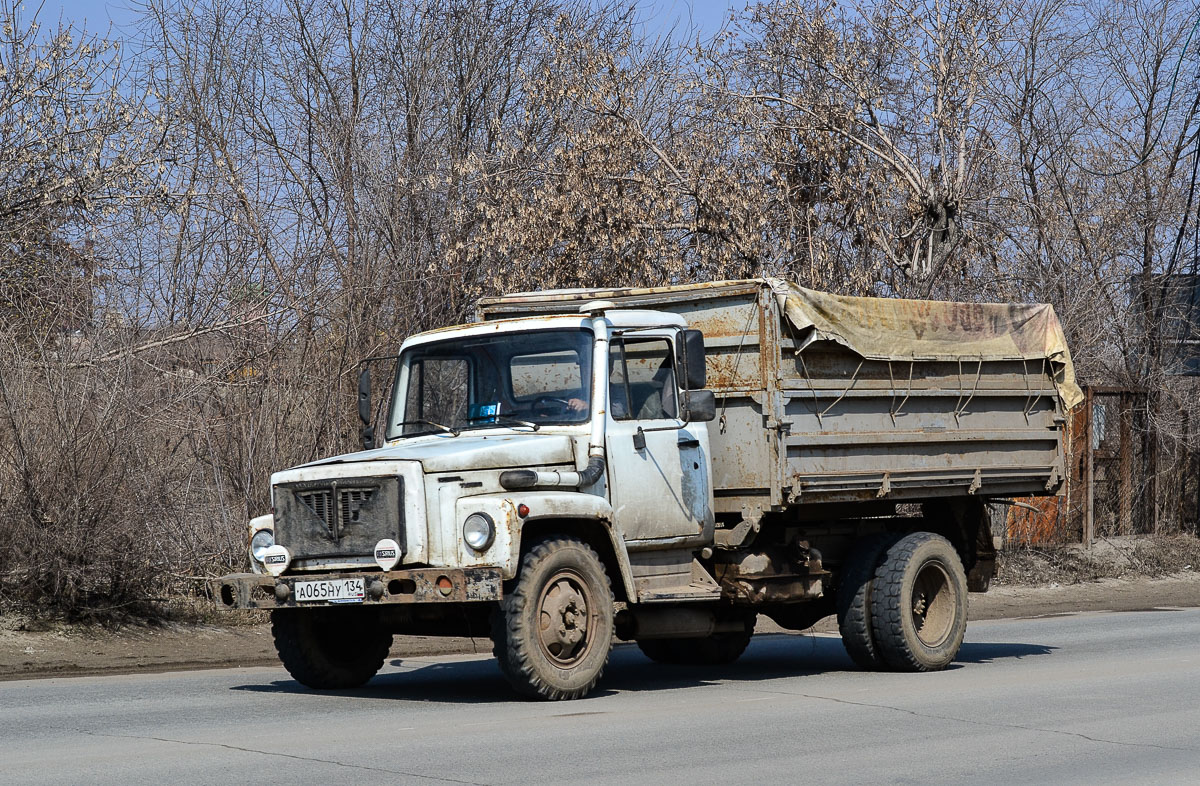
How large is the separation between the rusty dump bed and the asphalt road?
5.19 ft

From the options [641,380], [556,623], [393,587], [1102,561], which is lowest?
[1102,561]

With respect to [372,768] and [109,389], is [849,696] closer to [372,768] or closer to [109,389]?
[372,768]

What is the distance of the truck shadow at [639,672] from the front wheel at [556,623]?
1.49ft

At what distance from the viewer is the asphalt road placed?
7207mm

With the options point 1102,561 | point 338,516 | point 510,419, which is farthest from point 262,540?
point 1102,561

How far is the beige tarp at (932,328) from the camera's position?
37.1ft

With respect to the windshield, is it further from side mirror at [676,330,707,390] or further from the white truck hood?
side mirror at [676,330,707,390]

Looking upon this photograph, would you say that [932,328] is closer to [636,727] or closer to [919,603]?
[919,603]

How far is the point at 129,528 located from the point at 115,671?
81.6 inches

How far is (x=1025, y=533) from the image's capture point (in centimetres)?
2328

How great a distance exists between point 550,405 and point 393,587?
183 cm

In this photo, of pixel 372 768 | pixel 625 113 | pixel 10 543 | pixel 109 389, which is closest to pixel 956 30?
pixel 625 113

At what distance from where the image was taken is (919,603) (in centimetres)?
1236

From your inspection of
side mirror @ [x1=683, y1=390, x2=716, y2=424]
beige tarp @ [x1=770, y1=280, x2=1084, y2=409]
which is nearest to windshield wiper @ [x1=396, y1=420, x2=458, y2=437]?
side mirror @ [x1=683, y1=390, x2=716, y2=424]
